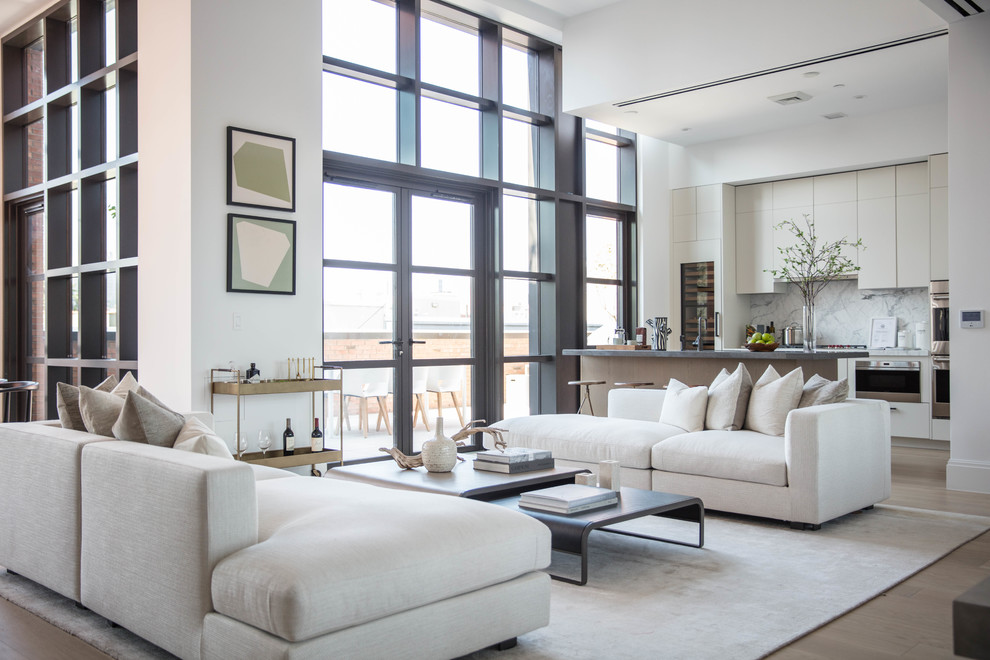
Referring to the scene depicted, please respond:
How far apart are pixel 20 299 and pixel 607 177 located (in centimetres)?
562

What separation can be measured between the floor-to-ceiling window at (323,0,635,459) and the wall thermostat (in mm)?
3397

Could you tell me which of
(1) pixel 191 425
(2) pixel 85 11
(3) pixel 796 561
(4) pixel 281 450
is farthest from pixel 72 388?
(2) pixel 85 11

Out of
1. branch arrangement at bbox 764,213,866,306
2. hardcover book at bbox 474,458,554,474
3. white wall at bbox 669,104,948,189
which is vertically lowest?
hardcover book at bbox 474,458,554,474

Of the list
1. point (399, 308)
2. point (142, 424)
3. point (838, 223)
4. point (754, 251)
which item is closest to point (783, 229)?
point (754, 251)

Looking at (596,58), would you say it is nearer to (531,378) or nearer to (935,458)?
(531,378)

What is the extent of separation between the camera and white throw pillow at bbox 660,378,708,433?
4.87m

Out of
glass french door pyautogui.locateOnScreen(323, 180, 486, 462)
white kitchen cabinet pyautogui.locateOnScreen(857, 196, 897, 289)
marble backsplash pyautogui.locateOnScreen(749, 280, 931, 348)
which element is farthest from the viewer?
marble backsplash pyautogui.locateOnScreen(749, 280, 931, 348)

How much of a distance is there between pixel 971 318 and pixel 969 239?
19.9 inches

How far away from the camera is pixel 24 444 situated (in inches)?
121

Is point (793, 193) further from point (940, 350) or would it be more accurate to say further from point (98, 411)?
point (98, 411)

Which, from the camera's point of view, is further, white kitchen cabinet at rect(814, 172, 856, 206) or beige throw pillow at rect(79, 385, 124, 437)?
white kitchen cabinet at rect(814, 172, 856, 206)

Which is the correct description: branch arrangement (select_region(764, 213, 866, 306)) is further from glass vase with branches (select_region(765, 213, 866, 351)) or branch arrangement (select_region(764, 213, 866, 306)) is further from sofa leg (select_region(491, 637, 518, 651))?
sofa leg (select_region(491, 637, 518, 651))

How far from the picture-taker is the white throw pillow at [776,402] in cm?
452

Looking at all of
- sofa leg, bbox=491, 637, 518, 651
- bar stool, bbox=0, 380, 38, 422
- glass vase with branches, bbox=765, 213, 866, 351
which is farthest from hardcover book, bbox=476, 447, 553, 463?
glass vase with branches, bbox=765, 213, 866, 351
